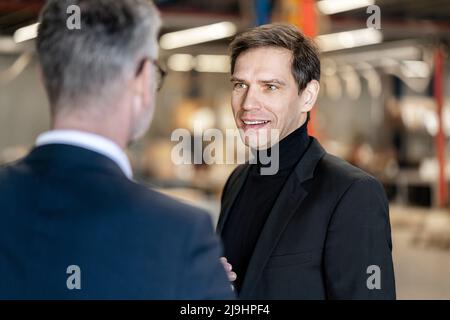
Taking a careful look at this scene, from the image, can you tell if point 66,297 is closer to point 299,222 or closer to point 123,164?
point 123,164

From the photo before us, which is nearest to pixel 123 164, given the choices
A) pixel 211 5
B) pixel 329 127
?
pixel 211 5

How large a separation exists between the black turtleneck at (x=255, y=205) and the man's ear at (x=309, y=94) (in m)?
0.06

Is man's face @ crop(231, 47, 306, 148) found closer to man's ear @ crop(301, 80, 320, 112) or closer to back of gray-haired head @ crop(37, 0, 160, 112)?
man's ear @ crop(301, 80, 320, 112)

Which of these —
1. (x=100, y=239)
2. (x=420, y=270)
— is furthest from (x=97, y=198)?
(x=420, y=270)

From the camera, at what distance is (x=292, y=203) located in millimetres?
2008

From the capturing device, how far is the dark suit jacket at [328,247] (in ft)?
6.17

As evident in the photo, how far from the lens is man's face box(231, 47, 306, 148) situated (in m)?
2.10

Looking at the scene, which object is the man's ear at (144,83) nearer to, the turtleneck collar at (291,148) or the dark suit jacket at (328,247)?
the dark suit jacket at (328,247)

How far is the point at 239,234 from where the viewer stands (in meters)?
2.12

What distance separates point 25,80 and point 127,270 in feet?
72.4

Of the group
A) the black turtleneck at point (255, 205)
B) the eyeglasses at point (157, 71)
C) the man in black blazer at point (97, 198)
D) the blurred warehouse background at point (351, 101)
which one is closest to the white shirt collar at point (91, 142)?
the man in black blazer at point (97, 198)

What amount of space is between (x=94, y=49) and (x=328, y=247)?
0.95 m

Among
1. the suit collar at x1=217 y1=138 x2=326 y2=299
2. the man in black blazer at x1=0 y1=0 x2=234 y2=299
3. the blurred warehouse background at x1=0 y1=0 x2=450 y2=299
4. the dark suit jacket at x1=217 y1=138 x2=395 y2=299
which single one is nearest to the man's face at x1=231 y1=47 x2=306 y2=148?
the suit collar at x1=217 y1=138 x2=326 y2=299

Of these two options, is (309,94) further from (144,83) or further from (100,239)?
(100,239)
